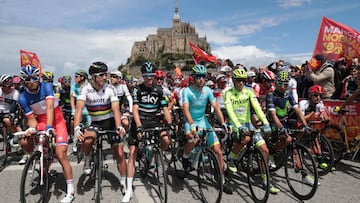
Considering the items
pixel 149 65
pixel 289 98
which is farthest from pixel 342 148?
pixel 149 65

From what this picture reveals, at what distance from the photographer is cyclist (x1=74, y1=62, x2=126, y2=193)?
4801 millimetres

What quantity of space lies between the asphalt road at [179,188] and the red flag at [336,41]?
12.4 ft

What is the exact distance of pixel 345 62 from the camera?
8.89 meters

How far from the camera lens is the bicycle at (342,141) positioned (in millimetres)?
6309

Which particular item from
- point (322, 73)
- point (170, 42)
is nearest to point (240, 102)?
point (322, 73)

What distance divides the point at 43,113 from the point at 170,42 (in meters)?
130

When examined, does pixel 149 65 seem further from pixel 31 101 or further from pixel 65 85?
pixel 65 85

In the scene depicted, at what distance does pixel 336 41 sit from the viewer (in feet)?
29.1

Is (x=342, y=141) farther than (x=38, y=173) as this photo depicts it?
Yes

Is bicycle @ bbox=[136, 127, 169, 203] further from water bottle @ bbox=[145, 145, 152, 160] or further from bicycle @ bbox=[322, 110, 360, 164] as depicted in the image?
bicycle @ bbox=[322, 110, 360, 164]

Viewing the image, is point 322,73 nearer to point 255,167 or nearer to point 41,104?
point 255,167

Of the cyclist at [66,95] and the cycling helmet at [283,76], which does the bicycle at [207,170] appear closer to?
the cycling helmet at [283,76]

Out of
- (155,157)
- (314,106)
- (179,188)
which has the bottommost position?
(179,188)

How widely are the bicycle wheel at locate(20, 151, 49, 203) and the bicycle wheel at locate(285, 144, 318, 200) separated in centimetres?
448
